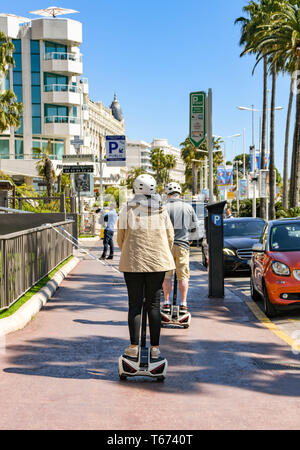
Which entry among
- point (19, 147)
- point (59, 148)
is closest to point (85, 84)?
point (59, 148)

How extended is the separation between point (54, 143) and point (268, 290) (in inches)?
2422

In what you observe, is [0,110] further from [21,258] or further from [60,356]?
[60,356]

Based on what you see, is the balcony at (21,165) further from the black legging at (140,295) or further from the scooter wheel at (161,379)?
the scooter wheel at (161,379)

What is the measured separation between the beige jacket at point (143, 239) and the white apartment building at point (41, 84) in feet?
199

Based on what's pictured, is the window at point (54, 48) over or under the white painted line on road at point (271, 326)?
over

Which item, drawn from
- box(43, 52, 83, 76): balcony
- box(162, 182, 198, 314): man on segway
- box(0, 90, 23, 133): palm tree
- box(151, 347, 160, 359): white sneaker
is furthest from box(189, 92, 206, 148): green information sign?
box(43, 52, 83, 76): balcony

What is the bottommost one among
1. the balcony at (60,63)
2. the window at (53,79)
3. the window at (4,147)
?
the window at (4,147)

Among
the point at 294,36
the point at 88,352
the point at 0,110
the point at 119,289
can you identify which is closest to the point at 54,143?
the point at 0,110

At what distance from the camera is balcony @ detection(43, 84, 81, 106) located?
219ft

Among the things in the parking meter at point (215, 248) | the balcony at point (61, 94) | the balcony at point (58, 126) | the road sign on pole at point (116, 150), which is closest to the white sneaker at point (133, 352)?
the parking meter at point (215, 248)

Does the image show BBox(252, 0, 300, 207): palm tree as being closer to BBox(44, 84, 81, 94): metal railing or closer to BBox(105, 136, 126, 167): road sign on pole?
BBox(105, 136, 126, 167): road sign on pole

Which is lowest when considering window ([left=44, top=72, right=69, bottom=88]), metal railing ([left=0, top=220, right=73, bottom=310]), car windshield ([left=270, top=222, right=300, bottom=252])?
metal railing ([left=0, top=220, right=73, bottom=310])

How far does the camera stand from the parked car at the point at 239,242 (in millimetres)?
15258

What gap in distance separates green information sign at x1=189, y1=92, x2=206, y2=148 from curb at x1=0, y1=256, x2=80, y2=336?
4.70 m
